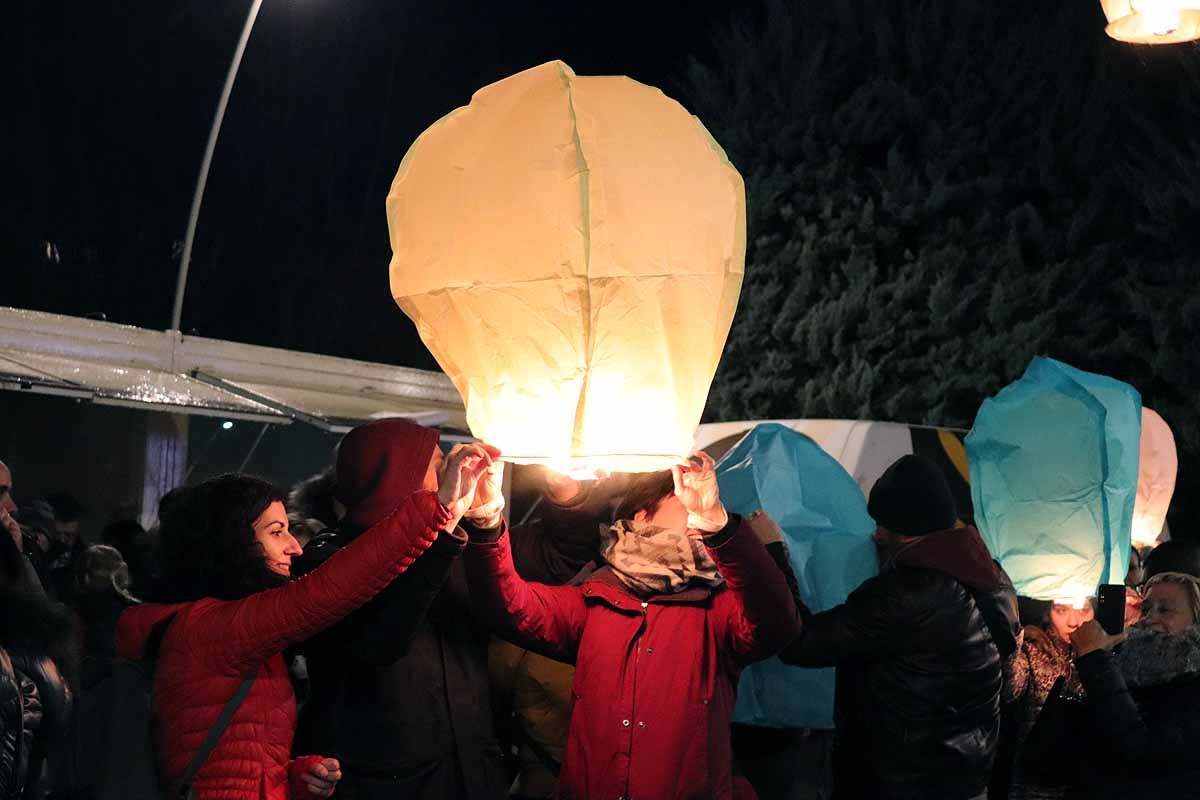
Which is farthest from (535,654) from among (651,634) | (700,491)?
(700,491)

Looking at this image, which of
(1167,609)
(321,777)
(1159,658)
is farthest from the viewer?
(1167,609)

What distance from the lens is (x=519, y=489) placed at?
10500 millimetres

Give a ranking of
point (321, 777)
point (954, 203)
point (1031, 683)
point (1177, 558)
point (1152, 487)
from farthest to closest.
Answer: point (954, 203), point (1152, 487), point (1177, 558), point (1031, 683), point (321, 777)

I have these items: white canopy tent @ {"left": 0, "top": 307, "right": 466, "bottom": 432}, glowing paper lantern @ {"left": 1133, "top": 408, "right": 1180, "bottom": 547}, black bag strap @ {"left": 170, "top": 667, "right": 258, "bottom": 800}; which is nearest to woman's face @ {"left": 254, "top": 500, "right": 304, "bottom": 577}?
black bag strap @ {"left": 170, "top": 667, "right": 258, "bottom": 800}

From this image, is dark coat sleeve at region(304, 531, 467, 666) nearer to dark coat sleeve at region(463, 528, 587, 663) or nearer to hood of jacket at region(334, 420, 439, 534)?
dark coat sleeve at region(463, 528, 587, 663)

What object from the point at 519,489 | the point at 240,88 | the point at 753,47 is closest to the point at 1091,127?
the point at 753,47

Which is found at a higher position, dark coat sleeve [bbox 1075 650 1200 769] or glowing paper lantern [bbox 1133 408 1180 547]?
glowing paper lantern [bbox 1133 408 1180 547]

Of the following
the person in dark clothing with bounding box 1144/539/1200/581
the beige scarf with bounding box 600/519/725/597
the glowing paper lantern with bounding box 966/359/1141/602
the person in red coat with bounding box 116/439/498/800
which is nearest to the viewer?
the person in red coat with bounding box 116/439/498/800

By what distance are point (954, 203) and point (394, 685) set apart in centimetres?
1092

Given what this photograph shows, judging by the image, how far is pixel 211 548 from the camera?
3.59 metres

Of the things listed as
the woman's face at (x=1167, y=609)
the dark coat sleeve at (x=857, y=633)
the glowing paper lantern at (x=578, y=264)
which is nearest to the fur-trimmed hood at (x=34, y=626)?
the glowing paper lantern at (x=578, y=264)

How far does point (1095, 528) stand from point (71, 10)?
9696mm

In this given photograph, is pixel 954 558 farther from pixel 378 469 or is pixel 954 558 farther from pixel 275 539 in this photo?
pixel 275 539

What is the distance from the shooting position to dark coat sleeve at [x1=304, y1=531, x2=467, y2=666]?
3.50 m
